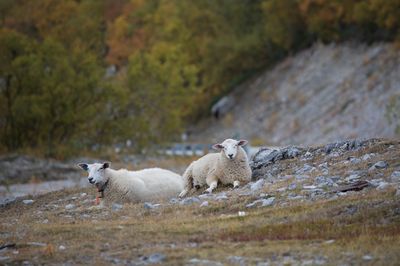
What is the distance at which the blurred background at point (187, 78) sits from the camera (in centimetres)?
4938

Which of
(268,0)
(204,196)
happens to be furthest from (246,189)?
(268,0)

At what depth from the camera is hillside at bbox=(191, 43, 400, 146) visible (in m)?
55.8

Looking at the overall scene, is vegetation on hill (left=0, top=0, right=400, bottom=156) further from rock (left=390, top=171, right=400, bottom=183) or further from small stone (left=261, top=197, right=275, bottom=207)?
rock (left=390, top=171, right=400, bottom=183)

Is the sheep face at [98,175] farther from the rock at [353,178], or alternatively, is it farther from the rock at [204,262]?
the rock at [204,262]

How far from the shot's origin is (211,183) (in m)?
21.3

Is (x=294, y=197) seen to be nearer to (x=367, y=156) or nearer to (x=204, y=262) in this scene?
(x=367, y=156)

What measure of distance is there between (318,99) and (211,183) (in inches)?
1642

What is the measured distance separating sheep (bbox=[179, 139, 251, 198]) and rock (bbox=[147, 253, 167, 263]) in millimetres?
6790

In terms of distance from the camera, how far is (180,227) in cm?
1588

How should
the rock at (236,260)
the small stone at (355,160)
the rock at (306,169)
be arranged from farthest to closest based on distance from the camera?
the rock at (306,169) → the small stone at (355,160) → the rock at (236,260)

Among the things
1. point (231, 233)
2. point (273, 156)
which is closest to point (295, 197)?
point (231, 233)

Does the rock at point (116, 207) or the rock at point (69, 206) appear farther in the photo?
the rock at point (69, 206)

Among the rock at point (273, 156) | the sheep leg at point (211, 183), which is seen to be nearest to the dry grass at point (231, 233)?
the sheep leg at point (211, 183)

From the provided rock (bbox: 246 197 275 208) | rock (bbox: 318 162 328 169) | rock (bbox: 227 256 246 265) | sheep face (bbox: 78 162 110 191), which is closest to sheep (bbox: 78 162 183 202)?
sheep face (bbox: 78 162 110 191)
